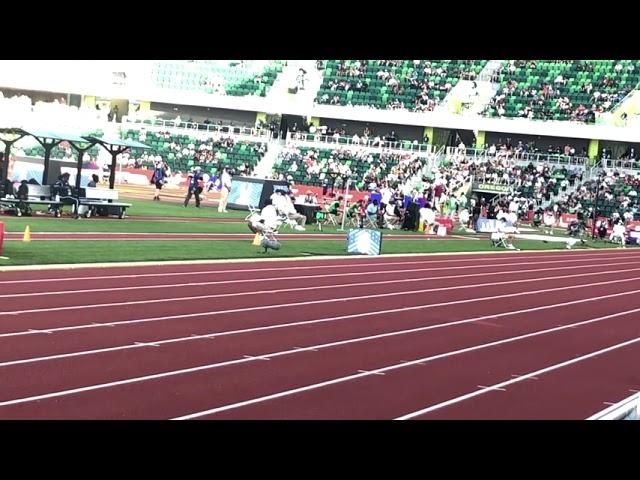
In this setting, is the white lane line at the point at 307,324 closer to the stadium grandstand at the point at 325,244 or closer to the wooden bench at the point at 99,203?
the stadium grandstand at the point at 325,244

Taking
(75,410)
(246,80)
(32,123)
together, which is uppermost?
(246,80)

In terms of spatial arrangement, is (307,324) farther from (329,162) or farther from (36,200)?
(329,162)

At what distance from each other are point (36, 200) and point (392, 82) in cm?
3672

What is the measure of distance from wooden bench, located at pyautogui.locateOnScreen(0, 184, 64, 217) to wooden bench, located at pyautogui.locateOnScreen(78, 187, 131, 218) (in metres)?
0.61

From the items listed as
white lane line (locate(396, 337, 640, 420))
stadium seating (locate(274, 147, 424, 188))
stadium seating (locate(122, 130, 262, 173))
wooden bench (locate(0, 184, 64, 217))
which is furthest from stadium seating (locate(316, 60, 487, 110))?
white lane line (locate(396, 337, 640, 420))

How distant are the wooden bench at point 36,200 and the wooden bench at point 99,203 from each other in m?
0.61

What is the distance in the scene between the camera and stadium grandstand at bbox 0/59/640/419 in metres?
10.4

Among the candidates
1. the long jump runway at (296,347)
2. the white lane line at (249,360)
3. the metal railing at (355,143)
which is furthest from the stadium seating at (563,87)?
the white lane line at (249,360)

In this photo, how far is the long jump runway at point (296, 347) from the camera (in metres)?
9.49

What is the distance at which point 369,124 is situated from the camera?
62250 millimetres
